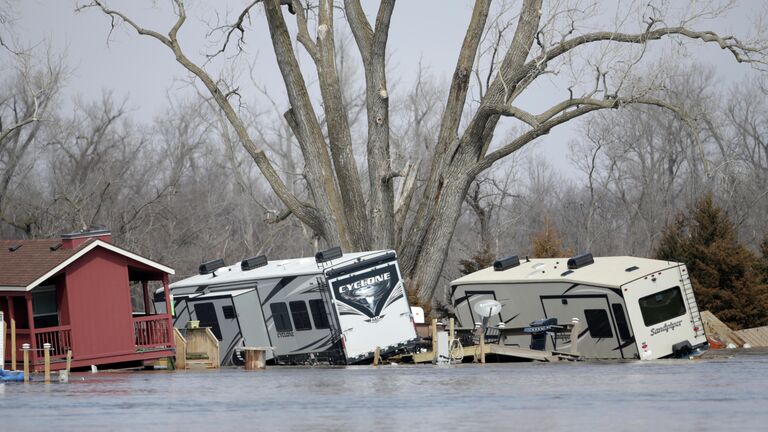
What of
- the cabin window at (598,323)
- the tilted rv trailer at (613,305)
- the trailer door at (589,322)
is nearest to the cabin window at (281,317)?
the tilted rv trailer at (613,305)

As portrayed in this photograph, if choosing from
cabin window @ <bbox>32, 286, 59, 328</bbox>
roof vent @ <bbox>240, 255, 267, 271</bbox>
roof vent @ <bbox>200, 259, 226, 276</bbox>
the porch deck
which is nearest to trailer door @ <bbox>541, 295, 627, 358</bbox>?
roof vent @ <bbox>240, 255, 267, 271</bbox>

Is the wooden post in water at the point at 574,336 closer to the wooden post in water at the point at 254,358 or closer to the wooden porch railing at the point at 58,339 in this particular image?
the wooden post in water at the point at 254,358

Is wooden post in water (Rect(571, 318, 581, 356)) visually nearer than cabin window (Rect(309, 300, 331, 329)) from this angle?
Yes

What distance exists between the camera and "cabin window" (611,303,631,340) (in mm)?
31344

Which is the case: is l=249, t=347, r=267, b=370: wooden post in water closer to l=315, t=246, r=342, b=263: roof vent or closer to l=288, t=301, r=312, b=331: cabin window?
l=288, t=301, r=312, b=331: cabin window

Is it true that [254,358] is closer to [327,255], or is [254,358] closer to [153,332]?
[153,332]

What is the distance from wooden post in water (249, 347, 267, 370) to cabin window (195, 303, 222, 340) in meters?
2.42

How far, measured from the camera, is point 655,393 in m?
21.8

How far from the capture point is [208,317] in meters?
35.9

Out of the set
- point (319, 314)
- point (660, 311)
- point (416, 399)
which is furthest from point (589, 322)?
point (416, 399)

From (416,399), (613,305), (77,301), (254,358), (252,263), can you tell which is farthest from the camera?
(252,263)

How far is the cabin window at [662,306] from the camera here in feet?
103

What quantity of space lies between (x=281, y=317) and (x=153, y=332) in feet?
13.1

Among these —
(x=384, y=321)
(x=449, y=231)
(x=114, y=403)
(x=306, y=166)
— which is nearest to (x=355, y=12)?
(x=306, y=166)
